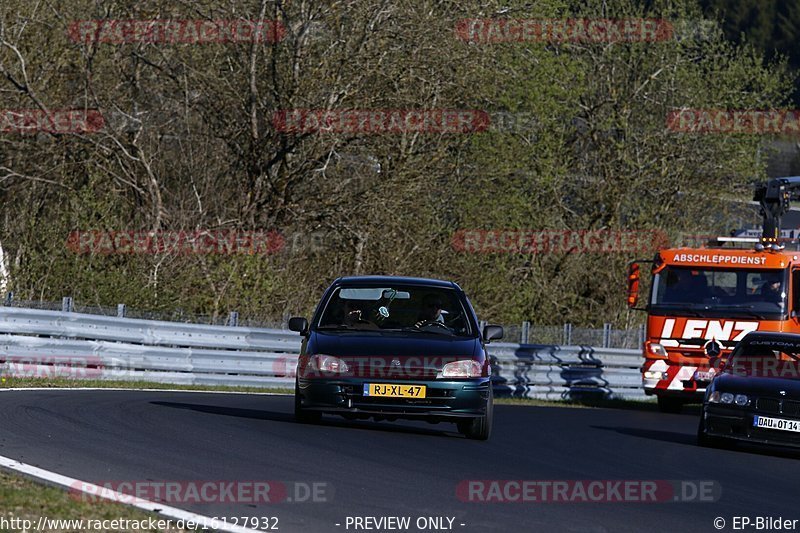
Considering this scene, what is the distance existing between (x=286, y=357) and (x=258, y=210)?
708 centimetres

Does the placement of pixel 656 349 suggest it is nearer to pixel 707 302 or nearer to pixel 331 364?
pixel 707 302

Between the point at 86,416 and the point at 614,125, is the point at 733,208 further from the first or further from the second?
the point at 86,416

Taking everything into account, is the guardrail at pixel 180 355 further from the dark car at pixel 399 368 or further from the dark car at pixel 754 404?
the dark car at pixel 754 404

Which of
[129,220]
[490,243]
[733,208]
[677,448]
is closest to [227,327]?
[129,220]

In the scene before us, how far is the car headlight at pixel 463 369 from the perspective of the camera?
1320cm

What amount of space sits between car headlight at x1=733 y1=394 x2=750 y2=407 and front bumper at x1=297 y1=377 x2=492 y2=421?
3.44 m

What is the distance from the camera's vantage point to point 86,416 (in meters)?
13.2

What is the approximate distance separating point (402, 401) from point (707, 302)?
37.1ft

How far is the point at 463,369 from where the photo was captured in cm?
1327
